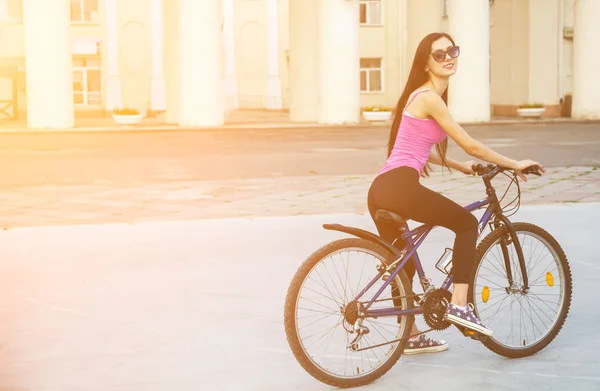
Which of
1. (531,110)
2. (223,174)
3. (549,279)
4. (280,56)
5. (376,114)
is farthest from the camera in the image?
(280,56)

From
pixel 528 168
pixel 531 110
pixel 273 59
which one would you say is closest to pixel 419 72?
pixel 528 168

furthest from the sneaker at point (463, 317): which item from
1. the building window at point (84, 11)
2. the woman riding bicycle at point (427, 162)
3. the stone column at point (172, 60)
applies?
the building window at point (84, 11)

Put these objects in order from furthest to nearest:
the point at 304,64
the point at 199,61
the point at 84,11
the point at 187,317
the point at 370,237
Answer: the point at 84,11 → the point at 304,64 → the point at 199,61 → the point at 187,317 → the point at 370,237

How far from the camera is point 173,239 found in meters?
10.5

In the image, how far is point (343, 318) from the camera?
5.36 metres

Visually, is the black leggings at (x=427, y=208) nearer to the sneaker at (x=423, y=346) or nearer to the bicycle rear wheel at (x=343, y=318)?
the bicycle rear wheel at (x=343, y=318)

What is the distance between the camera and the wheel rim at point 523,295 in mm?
5703

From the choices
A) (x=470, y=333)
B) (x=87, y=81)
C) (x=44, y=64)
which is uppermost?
(x=44, y=64)

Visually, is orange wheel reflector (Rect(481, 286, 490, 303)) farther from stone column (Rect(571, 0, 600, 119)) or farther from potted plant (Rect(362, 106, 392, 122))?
stone column (Rect(571, 0, 600, 119))

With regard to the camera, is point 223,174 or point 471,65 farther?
point 471,65

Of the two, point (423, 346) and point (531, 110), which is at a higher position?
point (531, 110)

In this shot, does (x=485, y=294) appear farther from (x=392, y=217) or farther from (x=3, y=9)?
(x=3, y=9)

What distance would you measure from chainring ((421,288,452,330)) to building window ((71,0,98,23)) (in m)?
49.0

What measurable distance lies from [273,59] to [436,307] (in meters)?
54.2
